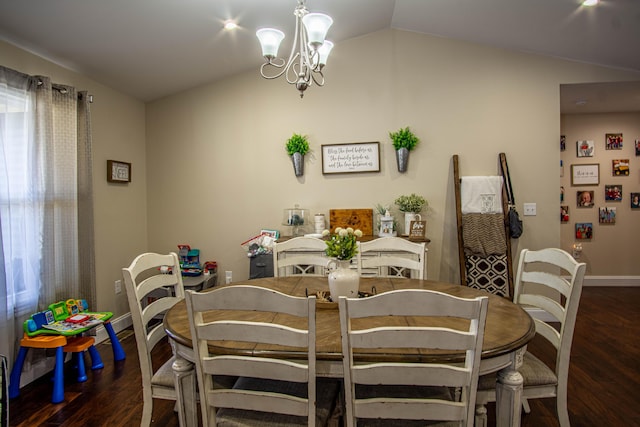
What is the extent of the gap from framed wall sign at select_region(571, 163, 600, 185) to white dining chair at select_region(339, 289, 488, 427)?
4.85 m

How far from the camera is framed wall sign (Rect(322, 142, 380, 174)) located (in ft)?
11.9

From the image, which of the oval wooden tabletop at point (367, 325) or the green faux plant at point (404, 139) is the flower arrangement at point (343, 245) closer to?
the oval wooden tabletop at point (367, 325)

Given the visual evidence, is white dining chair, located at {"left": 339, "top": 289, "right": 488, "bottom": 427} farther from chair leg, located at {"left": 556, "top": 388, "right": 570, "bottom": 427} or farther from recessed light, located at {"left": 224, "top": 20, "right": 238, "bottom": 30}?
recessed light, located at {"left": 224, "top": 20, "right": 238, "bottom": 30}

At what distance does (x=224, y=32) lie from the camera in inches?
114

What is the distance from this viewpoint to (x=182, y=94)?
3852 mm

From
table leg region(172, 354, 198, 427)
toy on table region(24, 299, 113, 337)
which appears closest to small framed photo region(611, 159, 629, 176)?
table leg region(172, 354, 198, 427)

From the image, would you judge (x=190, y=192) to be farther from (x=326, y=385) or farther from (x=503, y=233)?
(x=503, y=233)

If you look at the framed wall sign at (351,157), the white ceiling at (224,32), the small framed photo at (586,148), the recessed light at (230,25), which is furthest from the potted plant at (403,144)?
the small framed photo at (586,148)

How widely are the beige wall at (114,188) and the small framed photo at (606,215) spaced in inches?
226

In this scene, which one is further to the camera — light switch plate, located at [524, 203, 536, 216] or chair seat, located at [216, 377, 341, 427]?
light switch plate, located at [524, 203, 536, 216]

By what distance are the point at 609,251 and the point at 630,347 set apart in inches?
97.4

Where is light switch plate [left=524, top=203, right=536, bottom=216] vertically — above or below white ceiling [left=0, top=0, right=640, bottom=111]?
below

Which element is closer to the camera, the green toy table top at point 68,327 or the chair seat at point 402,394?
the chair seat at point 402,394

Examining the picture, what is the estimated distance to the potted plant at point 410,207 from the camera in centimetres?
347
